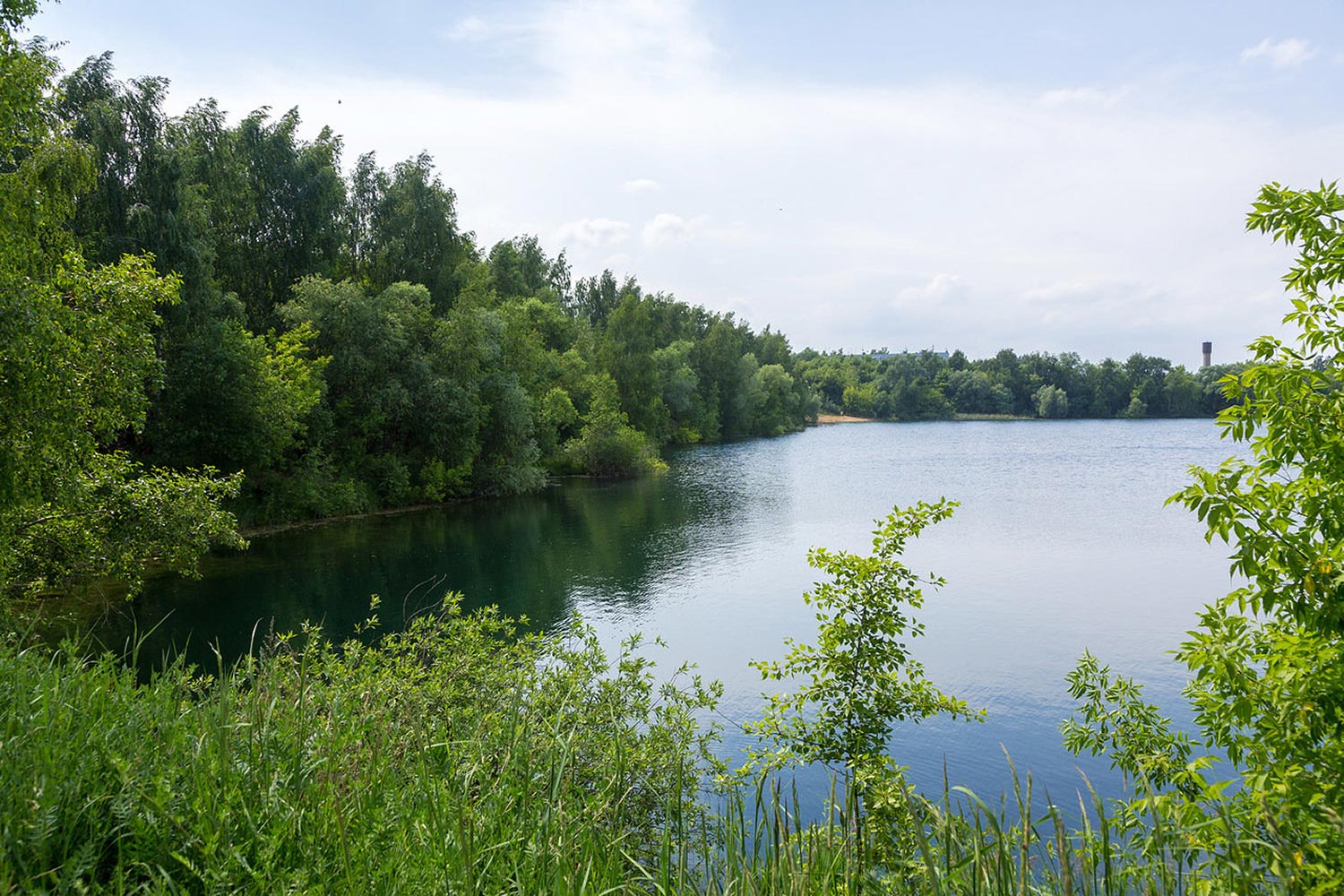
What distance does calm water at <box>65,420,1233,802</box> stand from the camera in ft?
45.7

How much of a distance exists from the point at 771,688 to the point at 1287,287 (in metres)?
10.3

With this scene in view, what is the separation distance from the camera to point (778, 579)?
2217 centimetres

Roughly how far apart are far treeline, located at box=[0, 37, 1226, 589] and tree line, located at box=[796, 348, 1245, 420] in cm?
6189

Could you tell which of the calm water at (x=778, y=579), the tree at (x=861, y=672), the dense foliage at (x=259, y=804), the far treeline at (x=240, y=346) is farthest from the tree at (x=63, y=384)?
the tree at (x=861, y=672)

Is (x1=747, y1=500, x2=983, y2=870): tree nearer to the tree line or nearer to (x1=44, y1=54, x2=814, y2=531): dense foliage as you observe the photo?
(x1=44, y1=54, x2=814, y2=531): dense foliage

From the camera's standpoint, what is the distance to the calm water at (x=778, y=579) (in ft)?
45.7

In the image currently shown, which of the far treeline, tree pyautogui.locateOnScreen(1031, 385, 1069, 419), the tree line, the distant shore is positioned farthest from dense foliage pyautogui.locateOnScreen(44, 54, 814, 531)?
tree pyautogui.locateOnScreen(1031, 385, 1069, 419)

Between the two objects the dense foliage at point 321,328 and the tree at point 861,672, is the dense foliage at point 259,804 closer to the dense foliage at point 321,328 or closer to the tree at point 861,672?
the tree at point 861,672

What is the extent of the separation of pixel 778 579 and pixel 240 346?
57.3 ft

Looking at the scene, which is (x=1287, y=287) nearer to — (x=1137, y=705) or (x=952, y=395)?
(x=1137, y=705)

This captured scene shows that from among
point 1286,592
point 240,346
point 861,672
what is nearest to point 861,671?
point 861,672

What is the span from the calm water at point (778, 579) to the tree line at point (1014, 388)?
73.2 m

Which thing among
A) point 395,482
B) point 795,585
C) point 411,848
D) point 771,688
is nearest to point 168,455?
point 395,482

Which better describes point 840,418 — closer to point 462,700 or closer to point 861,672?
point 462,700
